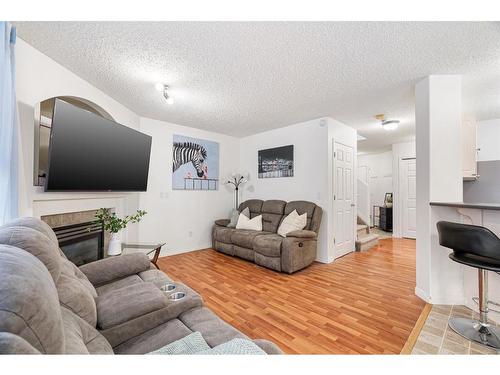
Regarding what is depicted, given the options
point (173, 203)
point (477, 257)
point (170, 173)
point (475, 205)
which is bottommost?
point (477, 257)

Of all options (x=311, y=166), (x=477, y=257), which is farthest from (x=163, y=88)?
(x=477, y=257)

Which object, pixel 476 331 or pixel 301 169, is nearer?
pixel 476 331

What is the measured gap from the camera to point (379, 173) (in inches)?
263

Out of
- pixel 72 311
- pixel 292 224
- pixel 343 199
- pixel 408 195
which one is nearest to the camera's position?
pixel 72 311

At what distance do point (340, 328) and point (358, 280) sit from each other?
3.96ft

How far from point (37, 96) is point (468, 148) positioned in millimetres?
4596

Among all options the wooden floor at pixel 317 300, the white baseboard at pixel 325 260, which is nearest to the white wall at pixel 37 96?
the wooden floor at pixel 317 300

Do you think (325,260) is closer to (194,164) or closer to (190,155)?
(194,164)

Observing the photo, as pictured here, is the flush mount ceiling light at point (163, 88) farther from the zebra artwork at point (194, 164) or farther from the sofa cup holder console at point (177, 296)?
the sofa cup holder console at point (177, 296)

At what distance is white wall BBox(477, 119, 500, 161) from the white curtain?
6.24 metres

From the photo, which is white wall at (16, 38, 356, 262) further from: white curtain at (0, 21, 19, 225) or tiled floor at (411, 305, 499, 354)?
tiled floor at (411, 305, 499, 354)

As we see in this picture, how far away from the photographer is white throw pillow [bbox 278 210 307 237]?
335cm

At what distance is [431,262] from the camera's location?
85.9 inches

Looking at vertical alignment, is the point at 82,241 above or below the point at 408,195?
below
